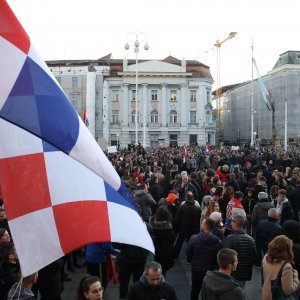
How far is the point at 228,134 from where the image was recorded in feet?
268

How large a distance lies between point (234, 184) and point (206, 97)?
57.9 meters

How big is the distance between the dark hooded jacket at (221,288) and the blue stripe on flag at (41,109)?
6.56 feet

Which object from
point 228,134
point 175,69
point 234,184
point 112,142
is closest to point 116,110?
point 112,142

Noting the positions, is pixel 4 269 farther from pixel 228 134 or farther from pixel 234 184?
pixel 228 134

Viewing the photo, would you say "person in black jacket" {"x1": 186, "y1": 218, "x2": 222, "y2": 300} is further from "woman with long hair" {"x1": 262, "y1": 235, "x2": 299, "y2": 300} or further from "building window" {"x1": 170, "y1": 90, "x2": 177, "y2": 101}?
"building window" {"x1": 170, "y1": 90, "x2": 177, "y2": 101}

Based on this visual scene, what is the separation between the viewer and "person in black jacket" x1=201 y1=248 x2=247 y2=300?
13.4 feet

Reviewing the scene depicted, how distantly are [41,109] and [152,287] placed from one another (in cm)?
208

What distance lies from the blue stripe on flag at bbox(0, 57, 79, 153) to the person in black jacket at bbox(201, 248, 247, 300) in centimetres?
200

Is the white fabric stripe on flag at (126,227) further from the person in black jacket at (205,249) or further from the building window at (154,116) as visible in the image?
the building window at (154,116)

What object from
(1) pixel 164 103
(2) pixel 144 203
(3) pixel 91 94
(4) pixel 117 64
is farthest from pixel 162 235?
(4) pixel 117 64

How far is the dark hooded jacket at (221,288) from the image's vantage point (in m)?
4.07

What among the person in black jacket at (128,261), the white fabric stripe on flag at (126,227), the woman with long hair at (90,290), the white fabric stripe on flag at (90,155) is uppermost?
the white fabric stripe on flag at (90,155)

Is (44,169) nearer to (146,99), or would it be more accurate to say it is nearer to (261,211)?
(261,211)

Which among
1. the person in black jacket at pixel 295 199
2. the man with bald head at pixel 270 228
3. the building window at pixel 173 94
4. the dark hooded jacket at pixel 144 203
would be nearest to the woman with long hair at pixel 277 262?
the man with bald head at pixel 270 228
